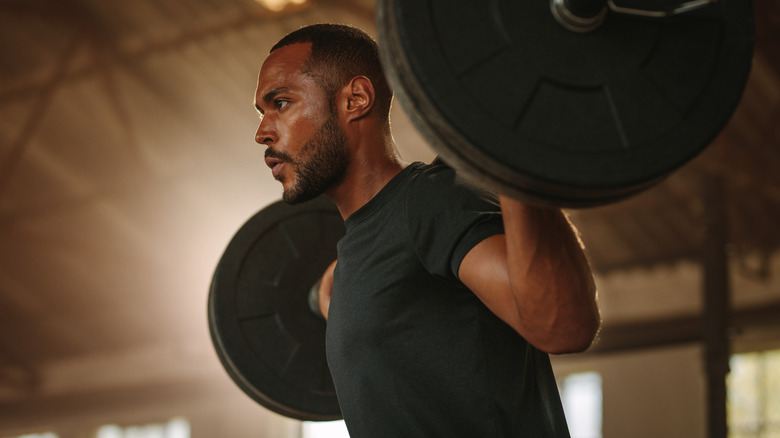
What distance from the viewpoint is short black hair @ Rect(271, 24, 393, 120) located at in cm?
152

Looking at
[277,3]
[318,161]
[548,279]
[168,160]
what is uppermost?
[168,160]

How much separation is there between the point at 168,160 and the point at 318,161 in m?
7.59

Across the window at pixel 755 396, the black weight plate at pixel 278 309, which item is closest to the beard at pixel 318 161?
the black weight plate at pixel 278 309

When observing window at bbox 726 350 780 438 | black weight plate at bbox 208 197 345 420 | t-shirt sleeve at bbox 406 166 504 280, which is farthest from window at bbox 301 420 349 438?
t-shirt sleeve at bbox 406 166 504 280

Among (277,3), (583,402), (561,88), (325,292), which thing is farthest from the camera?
(583,402)

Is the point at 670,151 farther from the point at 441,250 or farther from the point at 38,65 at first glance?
the point at 38,65

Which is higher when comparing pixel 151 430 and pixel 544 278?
pixel 151 430

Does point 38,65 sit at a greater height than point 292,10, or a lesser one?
greater

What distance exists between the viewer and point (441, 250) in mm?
1252

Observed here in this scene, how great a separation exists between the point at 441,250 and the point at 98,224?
8.86 metres

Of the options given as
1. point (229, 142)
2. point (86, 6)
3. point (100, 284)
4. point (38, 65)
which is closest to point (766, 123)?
point (229, 142)

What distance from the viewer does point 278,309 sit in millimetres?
1961

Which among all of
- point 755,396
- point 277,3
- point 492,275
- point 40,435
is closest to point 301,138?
point 492,275

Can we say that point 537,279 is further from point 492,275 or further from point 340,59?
point 340,59
